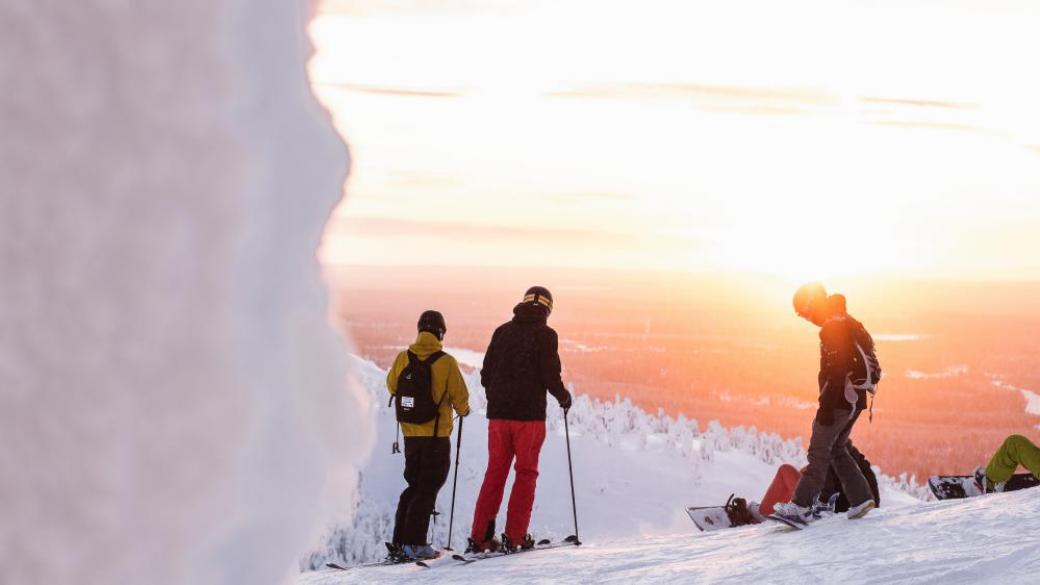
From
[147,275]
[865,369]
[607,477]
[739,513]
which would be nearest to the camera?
[147,275]

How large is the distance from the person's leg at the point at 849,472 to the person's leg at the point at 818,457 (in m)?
0.09

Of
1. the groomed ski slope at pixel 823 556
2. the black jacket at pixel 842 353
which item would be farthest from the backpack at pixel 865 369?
the groomed ski slope at pixel 823 556

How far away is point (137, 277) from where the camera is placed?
27.3 inches

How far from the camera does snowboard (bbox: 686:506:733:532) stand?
34.6ft

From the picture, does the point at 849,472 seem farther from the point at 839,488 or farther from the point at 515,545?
the point at 515,545

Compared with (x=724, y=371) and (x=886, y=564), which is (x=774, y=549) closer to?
(x=886, y=564)

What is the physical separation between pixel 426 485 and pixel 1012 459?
5220 mm

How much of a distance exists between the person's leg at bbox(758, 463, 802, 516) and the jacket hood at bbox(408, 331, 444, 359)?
3330mm

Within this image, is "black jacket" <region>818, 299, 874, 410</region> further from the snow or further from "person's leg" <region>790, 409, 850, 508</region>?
the snow

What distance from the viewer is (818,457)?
29.2ft

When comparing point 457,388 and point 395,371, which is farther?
point 395,371

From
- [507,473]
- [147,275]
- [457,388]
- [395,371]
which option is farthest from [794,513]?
[147,275]

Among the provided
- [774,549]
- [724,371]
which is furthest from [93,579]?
[724,371]

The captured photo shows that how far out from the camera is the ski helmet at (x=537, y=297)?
29.0ft
